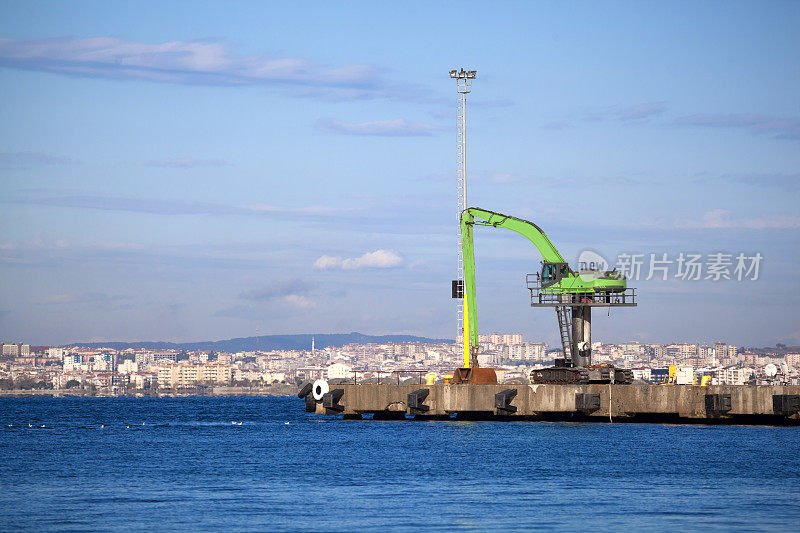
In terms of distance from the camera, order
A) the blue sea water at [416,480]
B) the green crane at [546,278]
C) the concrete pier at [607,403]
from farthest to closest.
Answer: the green crane at [546,278] < the concrete pier at [607,403] < the blue sea water at [416,480]

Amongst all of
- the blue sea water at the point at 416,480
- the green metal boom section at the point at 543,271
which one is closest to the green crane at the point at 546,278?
the green metal boom section at the point at 543,271

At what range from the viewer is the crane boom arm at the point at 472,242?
9471 centimetres

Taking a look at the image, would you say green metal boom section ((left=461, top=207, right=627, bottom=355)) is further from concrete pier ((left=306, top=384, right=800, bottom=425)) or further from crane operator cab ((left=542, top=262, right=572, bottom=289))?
concrete pier ((left=306, top=384, right=800, bottom=425))

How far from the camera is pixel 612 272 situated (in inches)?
3625

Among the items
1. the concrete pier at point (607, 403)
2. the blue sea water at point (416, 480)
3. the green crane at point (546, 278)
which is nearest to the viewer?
the blue sea water at point (416, 480)

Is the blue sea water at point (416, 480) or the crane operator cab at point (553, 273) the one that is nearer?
the blue sea water at point (416, 480)

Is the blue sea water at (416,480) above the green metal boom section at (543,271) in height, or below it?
below

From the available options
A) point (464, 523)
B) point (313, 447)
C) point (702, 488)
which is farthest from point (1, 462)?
point (702, 488)

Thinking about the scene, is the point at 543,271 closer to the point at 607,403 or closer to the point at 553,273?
the point at 553,273

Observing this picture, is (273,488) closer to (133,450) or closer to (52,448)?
(133,450)

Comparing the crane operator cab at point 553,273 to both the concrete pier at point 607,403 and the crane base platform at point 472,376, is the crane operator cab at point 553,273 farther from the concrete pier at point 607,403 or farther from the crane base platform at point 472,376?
the concrete pier at point 607,403

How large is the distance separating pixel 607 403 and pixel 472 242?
2043cm

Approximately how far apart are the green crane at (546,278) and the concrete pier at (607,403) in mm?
3060

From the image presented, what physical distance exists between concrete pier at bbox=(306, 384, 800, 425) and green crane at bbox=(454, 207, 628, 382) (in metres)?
3.06
